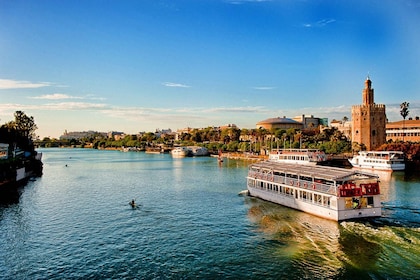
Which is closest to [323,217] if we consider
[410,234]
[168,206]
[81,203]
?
[410,234]

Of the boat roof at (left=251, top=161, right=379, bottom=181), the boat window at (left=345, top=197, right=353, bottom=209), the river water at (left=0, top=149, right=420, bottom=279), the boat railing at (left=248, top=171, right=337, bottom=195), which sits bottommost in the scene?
the river water at (left=0, top=149, right=420, bottom=279)

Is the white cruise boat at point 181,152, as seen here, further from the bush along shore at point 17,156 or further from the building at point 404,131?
the building at point 404,131

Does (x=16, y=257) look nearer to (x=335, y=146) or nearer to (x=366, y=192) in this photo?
(x=366, y=192)

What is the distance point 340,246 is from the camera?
2595 cm

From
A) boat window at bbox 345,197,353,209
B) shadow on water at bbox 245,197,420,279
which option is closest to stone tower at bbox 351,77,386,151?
shadow on water at bbox 245,197,420,279

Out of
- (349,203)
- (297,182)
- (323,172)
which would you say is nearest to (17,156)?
(297,182)

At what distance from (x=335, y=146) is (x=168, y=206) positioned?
84.2m

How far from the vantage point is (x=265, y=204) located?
41.1 m

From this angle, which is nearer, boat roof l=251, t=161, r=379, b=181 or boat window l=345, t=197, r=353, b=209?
boat window l=345, t=197, r=353, b=209

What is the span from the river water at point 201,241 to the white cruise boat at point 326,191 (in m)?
1.05

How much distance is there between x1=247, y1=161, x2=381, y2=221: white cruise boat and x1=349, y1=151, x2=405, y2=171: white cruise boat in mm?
44206

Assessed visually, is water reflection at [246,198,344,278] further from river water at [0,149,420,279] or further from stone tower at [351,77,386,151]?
stone tower at [351,77,386,151]

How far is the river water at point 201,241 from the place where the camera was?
73.6ft

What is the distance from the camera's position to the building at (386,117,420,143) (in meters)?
121
